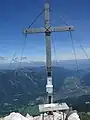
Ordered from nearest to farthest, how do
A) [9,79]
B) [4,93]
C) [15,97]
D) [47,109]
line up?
[47,109], [15,97], [4,93], [9,79]

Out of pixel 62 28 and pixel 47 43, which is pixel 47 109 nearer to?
pixel 47 43

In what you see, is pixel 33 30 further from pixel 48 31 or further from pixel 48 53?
pixel 48 53

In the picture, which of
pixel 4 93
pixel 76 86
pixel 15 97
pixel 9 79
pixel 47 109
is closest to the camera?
pixel 47 109

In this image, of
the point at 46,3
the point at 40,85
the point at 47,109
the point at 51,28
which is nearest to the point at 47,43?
the point at 51,28

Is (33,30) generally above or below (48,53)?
above

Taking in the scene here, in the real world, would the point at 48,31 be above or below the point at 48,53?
above

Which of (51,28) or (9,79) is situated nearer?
(51,28)

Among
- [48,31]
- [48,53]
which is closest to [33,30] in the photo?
[48,31]

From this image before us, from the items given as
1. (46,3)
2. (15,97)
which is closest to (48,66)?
(46,3)

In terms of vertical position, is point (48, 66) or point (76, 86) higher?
point (76, 86)

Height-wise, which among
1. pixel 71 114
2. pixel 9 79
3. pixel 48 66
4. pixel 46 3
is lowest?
pixel 71 114
